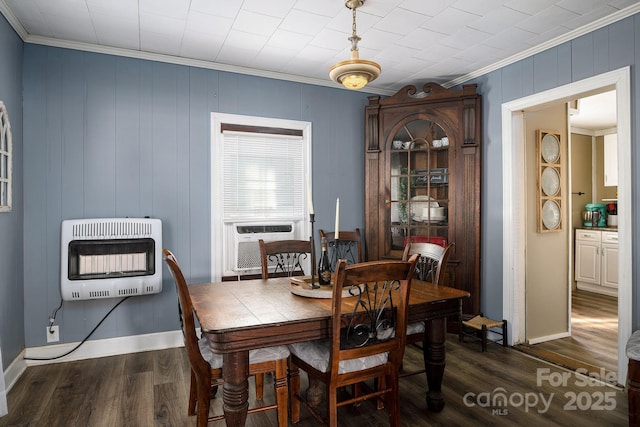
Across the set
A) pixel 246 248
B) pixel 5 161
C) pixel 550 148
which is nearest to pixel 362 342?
pixel 246 248

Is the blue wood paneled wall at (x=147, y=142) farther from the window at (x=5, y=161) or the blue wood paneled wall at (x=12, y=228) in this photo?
the window at (x=5, y=161)

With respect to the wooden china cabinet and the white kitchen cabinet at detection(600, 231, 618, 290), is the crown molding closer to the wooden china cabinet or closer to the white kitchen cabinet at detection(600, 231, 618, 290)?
the wooden china cabinet

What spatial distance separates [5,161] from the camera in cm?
261

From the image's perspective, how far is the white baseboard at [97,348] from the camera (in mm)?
2888

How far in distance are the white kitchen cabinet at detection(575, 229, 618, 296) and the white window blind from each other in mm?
4464

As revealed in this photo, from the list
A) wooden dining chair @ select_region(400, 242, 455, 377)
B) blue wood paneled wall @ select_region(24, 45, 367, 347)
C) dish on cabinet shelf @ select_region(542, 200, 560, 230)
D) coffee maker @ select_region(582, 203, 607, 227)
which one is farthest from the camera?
coffee maker @ select_region(582, 203, 607, 227)

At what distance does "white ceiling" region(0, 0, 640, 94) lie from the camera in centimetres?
254

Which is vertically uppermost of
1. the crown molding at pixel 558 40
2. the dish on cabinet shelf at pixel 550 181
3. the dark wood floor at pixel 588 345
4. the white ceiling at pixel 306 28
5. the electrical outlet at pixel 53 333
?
the white ceiling at pixel 306 28

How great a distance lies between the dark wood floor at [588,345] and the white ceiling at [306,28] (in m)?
2.54

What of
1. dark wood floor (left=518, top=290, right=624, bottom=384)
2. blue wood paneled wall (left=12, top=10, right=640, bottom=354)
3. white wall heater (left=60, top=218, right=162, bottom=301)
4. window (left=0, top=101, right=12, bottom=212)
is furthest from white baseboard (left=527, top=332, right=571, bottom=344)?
window (left=0, top=101, right=12, bottom=212)

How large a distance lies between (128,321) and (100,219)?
2.95ft

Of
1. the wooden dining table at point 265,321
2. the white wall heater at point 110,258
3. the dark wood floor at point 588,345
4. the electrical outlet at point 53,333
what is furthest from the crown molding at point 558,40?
the electrical outlet at point 53,333

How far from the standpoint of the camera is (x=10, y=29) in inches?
105

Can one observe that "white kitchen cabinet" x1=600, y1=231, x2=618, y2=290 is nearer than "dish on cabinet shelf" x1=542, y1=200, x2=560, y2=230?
No
